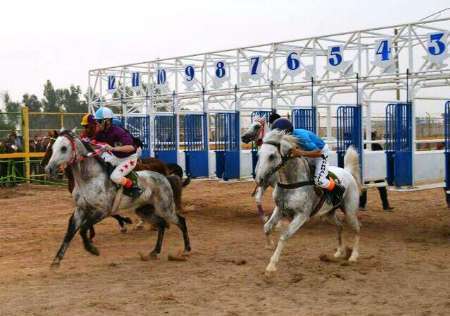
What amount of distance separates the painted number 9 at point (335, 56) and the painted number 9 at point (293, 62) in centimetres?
85

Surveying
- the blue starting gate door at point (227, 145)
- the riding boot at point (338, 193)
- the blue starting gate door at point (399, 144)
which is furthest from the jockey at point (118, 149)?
the blue starting gate door at point (227, 145)

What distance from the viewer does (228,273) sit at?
24.9 ft

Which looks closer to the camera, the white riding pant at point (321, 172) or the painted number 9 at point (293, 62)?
the white riding pant at point (321, 172)

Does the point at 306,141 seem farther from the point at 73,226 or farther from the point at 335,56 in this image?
the point at 335,56

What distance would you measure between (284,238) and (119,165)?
238 cm

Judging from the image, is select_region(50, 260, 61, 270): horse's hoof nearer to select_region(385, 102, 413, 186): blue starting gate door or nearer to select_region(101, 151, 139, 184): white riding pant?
select_region(101, 151, 139, 184): white riding pant

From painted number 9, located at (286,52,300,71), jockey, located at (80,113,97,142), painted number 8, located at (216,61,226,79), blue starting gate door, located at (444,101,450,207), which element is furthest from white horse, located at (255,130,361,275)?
painted number 8, located at (216,61,226,79)

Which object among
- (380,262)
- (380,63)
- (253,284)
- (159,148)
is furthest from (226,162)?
(253,284)

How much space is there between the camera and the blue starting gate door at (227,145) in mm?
13398

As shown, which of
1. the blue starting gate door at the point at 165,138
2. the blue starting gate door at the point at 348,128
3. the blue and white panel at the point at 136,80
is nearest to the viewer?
the blue starting gate door at the point at 348,128

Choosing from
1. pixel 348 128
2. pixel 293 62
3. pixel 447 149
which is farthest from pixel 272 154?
pixel 293 62

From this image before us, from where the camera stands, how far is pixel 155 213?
29.0 ft

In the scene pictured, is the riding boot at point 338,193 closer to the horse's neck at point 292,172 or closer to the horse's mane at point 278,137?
the horse's neck at point 292,172

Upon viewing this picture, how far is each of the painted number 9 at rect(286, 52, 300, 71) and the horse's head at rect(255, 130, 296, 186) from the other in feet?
19.2
